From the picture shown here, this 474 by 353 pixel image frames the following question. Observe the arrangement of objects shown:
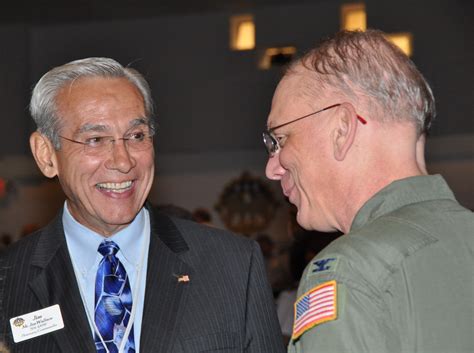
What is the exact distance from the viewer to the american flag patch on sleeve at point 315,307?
1344mm

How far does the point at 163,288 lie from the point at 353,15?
847 cm

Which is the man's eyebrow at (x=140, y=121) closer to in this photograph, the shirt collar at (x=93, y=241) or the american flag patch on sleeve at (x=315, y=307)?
the shirt collar at (x=93, y=241)

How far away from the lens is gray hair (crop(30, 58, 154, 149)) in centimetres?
250

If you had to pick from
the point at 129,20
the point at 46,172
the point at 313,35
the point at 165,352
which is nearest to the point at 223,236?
the point at 165,352

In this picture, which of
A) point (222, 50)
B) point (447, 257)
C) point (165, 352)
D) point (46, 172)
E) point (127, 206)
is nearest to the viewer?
point (447, 257)

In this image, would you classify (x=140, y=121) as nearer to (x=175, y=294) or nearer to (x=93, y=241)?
(x=93, y=241)

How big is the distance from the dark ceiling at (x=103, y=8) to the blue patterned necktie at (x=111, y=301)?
28.0ft

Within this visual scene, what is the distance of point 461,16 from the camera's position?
10.0m

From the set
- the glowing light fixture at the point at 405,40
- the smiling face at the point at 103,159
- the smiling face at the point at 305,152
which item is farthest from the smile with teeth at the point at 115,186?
the glowing light fixture at the point at 405,40

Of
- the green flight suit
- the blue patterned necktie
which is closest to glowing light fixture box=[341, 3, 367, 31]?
the blue patterned necktie

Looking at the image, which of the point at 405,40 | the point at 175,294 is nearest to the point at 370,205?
the point at 175,294

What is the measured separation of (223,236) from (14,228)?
9.56 meters

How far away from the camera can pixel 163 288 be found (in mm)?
2410

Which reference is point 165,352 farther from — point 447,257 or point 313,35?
point 313,35
